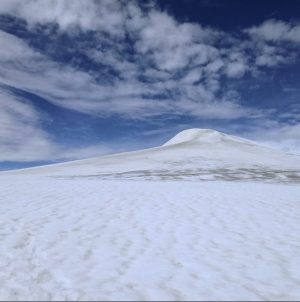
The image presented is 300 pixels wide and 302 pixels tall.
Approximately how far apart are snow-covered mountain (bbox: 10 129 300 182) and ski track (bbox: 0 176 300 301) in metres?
18.4

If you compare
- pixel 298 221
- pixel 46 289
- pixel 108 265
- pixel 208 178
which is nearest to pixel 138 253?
pixel 108 265

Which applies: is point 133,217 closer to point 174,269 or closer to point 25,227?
point 25,227

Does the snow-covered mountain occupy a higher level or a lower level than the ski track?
higher

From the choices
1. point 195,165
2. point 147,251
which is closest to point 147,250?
point 147,251

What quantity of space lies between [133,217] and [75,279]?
6517 millimetres

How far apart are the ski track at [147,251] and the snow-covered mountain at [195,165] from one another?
60.3ft

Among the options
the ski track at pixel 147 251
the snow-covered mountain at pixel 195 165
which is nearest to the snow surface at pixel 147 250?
the ski track at pixel 147 251

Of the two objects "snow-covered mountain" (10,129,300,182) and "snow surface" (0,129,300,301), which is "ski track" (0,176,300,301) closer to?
"snow surface" (0,129,300,301)

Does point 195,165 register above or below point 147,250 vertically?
above

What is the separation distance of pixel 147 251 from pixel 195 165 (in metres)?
36.3

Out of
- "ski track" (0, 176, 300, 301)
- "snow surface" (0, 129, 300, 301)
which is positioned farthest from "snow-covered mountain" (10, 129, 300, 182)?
"ski track" (0, 176, 300, 301)

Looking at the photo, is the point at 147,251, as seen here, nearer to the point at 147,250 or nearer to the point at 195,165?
the point at 147,250

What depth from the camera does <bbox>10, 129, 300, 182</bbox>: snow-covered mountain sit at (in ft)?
116

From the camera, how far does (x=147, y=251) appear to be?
871 centimetres
